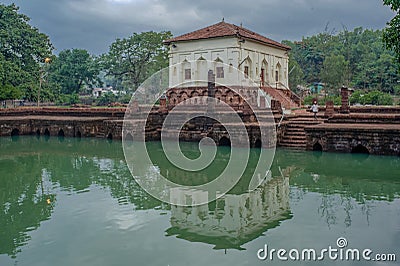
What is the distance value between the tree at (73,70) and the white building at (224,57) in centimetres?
2401

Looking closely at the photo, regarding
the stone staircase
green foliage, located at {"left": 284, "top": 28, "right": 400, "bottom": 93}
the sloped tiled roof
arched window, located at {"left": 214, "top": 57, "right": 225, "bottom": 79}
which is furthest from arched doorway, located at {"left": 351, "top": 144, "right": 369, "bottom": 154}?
green foliage, located at {"left": 284, "top": 28, "right": 400, "bottom": 93}

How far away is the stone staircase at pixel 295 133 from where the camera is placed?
55.8 feet

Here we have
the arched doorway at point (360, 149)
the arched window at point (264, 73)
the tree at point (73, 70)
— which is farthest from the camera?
the tree at point (73, 70)

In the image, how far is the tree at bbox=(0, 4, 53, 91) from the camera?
33.0m

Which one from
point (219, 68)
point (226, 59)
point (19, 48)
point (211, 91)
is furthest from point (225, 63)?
point (19, 48)

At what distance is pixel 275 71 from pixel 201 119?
44.1ft

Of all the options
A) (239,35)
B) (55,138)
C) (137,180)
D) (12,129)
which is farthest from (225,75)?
(137,180)

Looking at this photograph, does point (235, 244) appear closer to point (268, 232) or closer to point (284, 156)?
point (268, 232)

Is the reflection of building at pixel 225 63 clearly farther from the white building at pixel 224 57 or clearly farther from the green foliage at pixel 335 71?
the green foliage at pixel 335 71

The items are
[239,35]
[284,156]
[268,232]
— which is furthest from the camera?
[239,35]

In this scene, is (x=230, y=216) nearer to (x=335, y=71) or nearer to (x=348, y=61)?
(x=335, y=71)

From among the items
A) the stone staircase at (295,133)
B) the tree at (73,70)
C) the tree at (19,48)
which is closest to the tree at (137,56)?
the tree at (73,70)

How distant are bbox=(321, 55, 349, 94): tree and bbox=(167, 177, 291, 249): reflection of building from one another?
118ft

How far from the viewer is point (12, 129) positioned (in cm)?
2409
